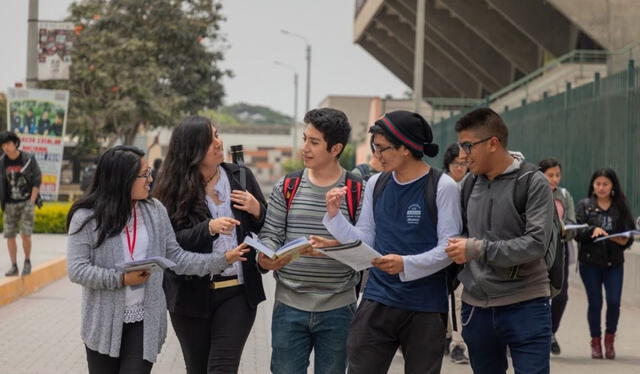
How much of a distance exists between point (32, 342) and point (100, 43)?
34213 mm

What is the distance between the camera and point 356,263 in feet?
18.1

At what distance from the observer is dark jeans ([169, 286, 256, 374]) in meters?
6.01

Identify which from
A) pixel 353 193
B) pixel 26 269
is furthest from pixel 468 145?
pixel 26 269

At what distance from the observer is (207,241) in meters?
6.08

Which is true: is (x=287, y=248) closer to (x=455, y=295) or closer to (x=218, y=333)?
(x=218, y=333)

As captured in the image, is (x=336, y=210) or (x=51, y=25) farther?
(x=51, y=25)

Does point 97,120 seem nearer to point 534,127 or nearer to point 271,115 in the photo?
point 534,127

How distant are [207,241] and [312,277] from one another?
0.58 m

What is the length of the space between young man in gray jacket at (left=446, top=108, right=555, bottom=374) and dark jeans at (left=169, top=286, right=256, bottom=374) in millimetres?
1168

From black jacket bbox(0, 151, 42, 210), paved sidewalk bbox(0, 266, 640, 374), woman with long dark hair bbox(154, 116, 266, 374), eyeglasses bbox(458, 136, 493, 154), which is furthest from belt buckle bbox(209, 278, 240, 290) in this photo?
black jacket bbox(0, 151, 42, 210)

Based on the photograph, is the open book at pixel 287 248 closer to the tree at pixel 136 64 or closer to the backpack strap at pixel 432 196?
the backpack strap at pixel 432 196

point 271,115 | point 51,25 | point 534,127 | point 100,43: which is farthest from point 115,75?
point 271,115

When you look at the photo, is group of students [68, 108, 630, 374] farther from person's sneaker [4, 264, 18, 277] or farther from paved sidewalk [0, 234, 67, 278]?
paved sidewalk [0, 234, 67, 278]

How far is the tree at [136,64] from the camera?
141 ft
